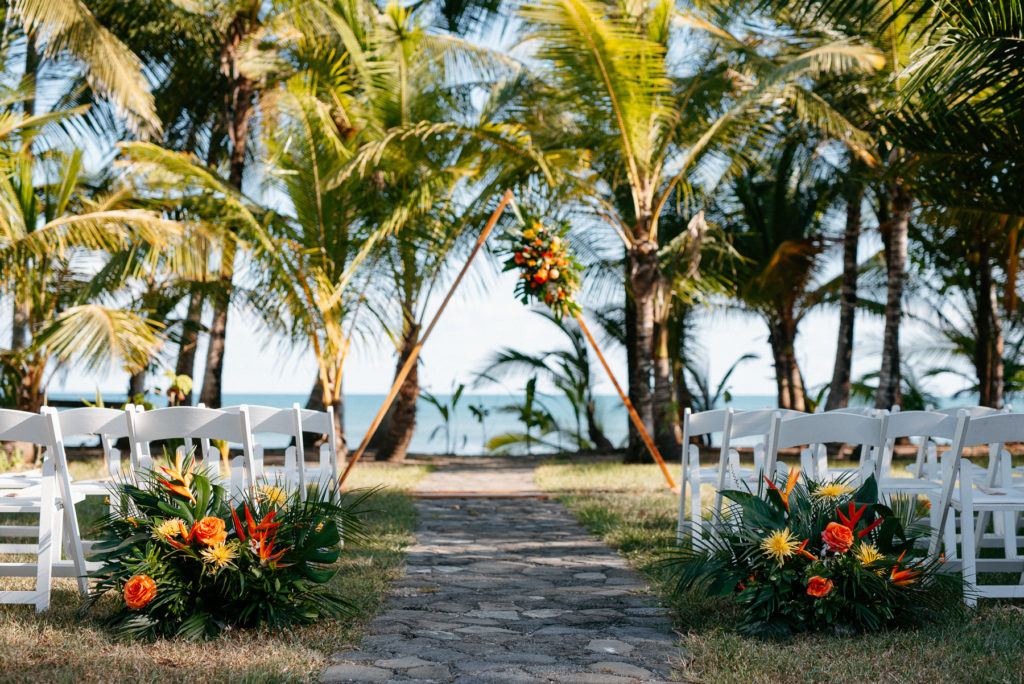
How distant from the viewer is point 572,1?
809 centimetres

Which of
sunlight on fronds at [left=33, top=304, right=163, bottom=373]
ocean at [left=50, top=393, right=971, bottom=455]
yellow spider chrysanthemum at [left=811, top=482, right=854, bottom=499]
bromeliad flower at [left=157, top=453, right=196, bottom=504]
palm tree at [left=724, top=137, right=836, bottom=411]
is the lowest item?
ocean at [left=50, top=393, right=971, bottom=455]

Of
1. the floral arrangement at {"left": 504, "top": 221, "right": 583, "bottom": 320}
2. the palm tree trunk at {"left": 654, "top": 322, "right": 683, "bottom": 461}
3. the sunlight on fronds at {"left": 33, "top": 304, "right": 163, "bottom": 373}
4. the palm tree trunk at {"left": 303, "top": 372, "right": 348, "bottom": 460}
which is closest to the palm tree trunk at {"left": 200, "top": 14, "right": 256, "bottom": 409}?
the palm tree trunk at {"left": 303, "top": 372, "right": 348, "bottom": 460}

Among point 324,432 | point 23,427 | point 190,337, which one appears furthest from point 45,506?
point 190,337

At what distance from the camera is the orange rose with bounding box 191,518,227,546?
3195mm

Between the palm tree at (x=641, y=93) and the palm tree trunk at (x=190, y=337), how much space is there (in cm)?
538

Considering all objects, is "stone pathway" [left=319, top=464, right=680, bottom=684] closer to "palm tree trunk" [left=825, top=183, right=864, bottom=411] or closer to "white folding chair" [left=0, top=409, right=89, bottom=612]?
"white folding chair" [left=0, top=409, right=89, bottom=612]

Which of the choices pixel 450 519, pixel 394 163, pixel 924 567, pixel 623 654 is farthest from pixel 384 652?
pixel 394 163

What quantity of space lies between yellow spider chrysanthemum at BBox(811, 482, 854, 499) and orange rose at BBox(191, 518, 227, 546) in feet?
7.81

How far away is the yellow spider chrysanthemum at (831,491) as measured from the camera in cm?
347

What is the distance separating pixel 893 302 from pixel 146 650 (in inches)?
395

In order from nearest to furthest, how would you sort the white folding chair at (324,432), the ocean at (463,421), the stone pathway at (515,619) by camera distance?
the stone pathway at (515,619) < the white folding chair at (324,432) < the ocean at (463,421)

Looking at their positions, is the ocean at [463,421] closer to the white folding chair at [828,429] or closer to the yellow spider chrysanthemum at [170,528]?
the white folding chair at [828,429]

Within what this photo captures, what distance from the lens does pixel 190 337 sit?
467 inches

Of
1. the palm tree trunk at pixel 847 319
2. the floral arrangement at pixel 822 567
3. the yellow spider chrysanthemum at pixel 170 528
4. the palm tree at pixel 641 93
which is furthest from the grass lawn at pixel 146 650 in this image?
the palm tree trunk at pixel 847 319
